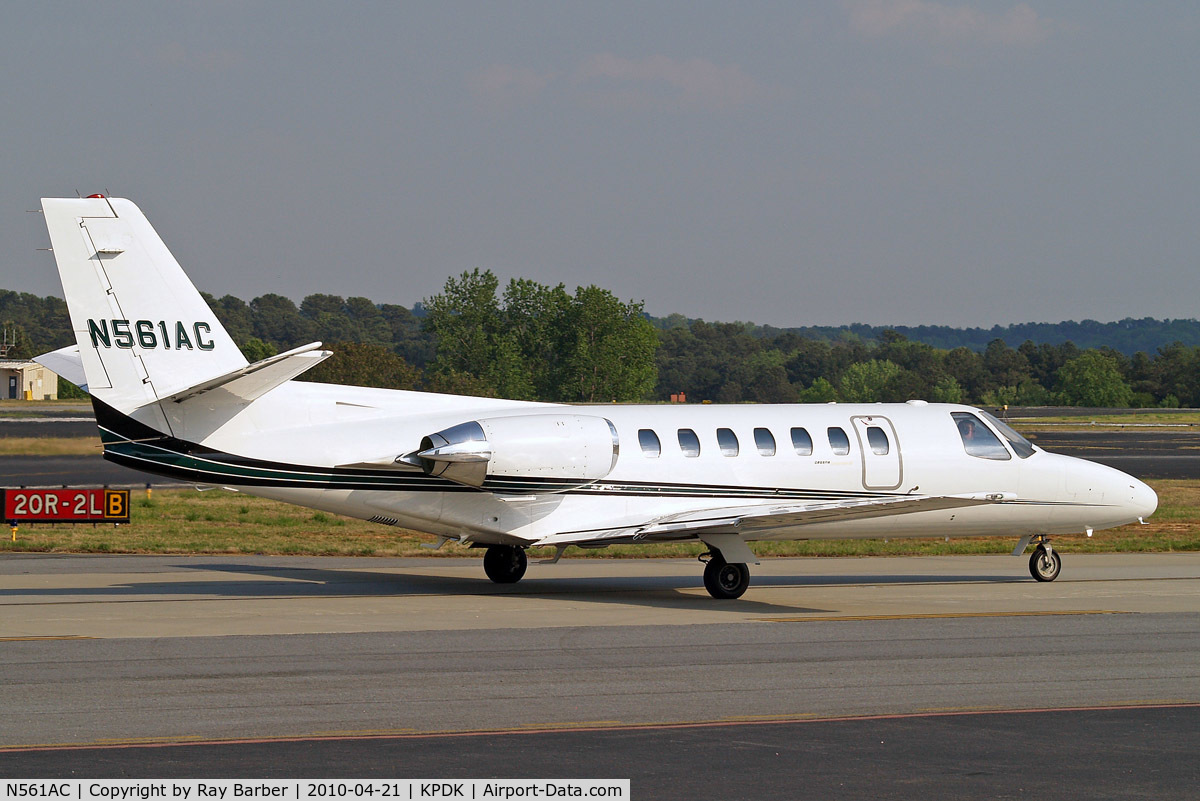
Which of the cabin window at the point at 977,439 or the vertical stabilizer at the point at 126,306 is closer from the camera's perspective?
the vertical stabilizer at the point at 126,306

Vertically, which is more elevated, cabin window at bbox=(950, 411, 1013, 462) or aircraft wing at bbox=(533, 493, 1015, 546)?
cabin window at bbox=(950, 411, 1013, 462)

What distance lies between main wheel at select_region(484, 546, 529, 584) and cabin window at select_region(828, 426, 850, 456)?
545cm

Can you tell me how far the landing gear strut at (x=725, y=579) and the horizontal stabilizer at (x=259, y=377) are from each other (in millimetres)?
6786

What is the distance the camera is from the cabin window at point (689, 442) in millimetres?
20484

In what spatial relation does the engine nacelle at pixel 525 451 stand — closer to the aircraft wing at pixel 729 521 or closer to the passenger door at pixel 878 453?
the aircraft wing at pixel 729 521

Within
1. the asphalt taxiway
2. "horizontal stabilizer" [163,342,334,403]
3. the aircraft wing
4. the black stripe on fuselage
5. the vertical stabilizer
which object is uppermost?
the vertical stabilizer

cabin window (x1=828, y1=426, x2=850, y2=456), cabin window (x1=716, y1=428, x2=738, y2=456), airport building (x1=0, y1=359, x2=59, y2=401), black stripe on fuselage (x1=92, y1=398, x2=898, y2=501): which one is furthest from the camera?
airport building (x1=0, y1=359, x2=59, y2=401)

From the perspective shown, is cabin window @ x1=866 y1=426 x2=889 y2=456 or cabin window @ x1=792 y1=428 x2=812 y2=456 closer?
cabin window @ x1=792 y1=428 x2=812 y2=456

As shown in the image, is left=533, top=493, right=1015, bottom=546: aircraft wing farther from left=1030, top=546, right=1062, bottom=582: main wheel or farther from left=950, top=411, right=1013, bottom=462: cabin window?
left=1030, top=546, right=1062, bottom=582: main wheel

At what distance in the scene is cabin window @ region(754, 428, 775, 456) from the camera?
20.8m

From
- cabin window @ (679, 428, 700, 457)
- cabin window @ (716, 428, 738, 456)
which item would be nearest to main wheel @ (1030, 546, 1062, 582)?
cabin window @ (716, 428, 738, 456)

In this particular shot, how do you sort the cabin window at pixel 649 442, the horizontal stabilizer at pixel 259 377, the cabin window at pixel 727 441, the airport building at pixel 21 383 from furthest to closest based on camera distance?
the airport building at pixel 21 383 < the cabin window at pixel 727 441 < the cabin window at pixel 649 442 < the horizontal stabilizer at pixel 259 377

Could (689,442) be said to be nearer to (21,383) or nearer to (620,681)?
(620,681)

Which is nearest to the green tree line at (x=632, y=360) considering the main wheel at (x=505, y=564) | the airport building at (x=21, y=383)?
the airport building at (x=21, y=383)
